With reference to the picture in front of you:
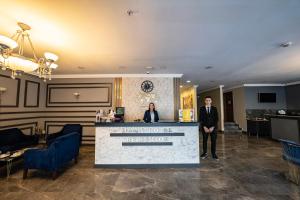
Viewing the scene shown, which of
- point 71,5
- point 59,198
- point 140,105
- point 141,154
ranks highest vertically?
point 71,5

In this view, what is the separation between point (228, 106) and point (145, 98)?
7.44m

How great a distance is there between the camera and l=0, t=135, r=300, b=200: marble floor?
2.62 m

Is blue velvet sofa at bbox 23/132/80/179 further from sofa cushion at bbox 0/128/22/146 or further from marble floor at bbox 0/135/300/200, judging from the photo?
sofa cushion at bbox 0/128/22/146

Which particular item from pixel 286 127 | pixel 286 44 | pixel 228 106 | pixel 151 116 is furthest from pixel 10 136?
pixel 228 106

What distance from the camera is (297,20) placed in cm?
245

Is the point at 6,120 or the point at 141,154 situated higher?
the point at 6,120

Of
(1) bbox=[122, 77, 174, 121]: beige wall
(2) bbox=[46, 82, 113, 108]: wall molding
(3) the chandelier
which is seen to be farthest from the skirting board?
(2) bbox=[46, 82, 113, 108]: wall molding

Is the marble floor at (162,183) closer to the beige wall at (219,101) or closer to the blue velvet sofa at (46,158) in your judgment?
the blue velvet sofa at (46,158)

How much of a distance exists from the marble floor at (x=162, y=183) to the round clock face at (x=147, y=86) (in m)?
3.22

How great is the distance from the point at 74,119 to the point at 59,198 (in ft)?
13.3

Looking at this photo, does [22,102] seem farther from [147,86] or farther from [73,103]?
[147,86]

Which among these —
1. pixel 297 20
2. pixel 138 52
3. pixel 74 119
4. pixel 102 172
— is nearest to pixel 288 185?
pixel 297 20

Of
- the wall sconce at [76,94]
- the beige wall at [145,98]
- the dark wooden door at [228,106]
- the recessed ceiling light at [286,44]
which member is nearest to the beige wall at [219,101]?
the dark wooden door at [228,106]

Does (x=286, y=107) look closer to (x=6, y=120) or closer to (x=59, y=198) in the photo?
(x=59, y=198)
